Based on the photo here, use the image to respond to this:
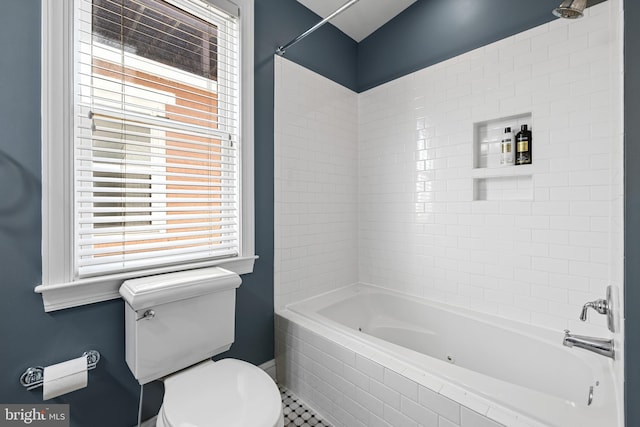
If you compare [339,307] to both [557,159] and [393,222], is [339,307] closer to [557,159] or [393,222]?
[393,222]

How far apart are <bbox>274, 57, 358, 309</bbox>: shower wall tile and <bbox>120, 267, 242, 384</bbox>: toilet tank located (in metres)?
0.58

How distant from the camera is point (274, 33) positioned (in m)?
2.01

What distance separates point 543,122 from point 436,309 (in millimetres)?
1356

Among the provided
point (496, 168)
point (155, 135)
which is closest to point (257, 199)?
point (155, 135)

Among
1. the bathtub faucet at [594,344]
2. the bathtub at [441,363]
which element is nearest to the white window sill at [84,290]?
the bathtub at [441,363]

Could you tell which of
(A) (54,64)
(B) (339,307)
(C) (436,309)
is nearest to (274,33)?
(A) (54,64)

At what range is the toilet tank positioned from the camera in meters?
1.27

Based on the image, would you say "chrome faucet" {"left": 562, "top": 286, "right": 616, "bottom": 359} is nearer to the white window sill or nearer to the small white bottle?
the small white bottle

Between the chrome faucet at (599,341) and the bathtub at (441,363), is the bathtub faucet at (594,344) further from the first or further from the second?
the bathtub at (441,363)

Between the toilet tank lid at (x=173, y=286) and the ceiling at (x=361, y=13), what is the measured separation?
2041 mm

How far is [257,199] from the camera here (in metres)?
1.94

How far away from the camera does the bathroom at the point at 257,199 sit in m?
1.12
